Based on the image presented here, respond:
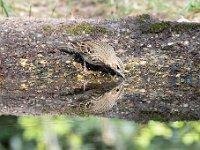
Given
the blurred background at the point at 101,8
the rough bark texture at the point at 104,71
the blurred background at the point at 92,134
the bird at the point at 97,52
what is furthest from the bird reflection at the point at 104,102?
the blurred background at the point at 101,8

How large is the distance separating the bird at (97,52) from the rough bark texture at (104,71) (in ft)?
0.28

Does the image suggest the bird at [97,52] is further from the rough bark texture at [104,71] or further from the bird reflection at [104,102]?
the bird reflection at [104,102]

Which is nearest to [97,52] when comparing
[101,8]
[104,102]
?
[104,102]

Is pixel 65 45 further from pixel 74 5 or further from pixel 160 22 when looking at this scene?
pixel 74 5

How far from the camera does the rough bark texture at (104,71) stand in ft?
15.9

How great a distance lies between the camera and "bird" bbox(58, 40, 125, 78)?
5785 millimetres

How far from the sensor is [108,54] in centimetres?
584

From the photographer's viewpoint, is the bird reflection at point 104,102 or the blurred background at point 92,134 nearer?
the blurred background at point 92,134

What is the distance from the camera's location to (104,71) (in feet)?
19.6

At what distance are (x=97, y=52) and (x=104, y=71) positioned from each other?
189 mm

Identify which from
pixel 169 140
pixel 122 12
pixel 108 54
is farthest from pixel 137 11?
pixel 169 140

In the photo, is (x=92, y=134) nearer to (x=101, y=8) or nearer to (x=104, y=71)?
→ (x=104, y=71)

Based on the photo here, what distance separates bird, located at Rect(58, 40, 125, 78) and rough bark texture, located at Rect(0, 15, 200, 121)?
86 millimetres

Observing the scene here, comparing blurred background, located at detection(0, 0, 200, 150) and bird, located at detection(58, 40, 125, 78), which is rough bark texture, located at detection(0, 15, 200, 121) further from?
blurred background, located at detection(0, 0, 200, 150)
